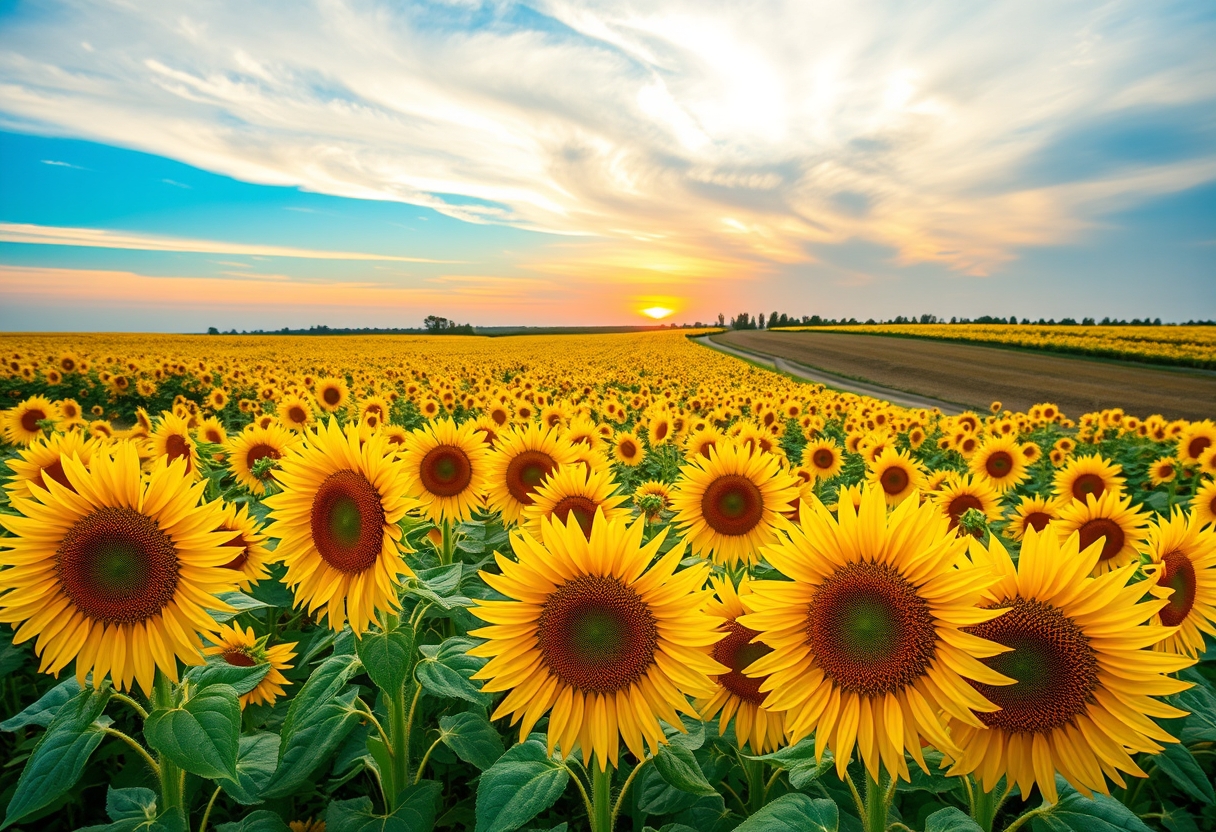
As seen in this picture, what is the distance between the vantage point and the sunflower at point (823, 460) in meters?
8.02

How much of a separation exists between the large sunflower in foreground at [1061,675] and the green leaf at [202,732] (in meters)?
2.17

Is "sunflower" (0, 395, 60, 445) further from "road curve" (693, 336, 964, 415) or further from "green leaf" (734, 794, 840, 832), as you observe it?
"road curve" (693, 336, 964, 415)

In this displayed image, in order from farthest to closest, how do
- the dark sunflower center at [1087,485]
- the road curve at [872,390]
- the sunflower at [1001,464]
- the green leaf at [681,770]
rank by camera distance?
the road curve at [872,390] → the sunflower at [1001,464] → the dark sunflower center at [1087,485] → the green leaf at [681,770]

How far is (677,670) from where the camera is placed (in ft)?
6.30

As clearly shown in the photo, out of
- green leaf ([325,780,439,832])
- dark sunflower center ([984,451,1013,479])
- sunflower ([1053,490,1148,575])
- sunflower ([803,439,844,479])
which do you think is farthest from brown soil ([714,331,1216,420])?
green leaf ([325,780,439,832])

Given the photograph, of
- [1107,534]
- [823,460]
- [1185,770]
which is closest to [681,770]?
[1185,770]

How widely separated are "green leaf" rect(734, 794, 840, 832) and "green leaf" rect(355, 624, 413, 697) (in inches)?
51.2

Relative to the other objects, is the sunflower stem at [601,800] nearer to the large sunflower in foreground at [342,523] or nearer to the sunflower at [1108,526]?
the large sunflower in foreground at [342,523]

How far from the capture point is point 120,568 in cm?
211

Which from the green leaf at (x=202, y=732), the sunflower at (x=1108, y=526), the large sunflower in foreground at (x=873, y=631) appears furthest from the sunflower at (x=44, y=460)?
the sunflower at (x=1108, y=526)

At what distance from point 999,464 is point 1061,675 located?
761 centimetres

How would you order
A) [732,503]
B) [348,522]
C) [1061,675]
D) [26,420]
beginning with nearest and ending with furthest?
[1061,675], [348,522], [732,503], [26,420]

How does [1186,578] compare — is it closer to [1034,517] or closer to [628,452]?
[1034,517]

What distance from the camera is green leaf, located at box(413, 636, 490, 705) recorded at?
228 cm
